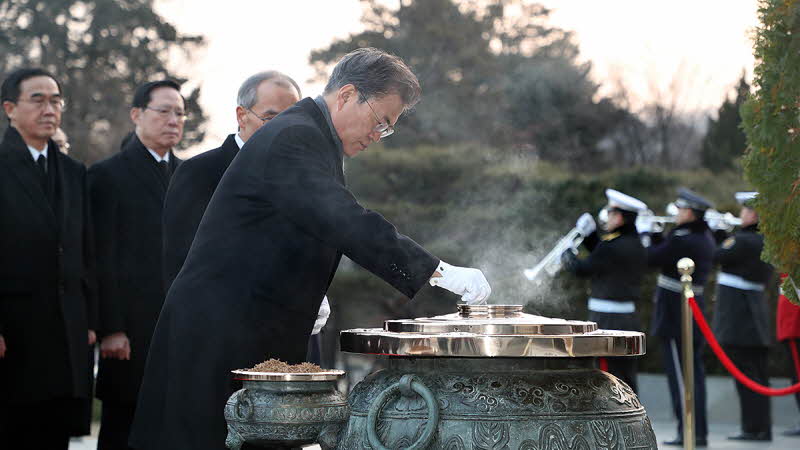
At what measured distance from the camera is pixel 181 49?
22062mm

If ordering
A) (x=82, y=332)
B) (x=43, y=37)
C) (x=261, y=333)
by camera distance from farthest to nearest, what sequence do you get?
(x=43, y=37), (x=82, y=332), (x=261, y=333)

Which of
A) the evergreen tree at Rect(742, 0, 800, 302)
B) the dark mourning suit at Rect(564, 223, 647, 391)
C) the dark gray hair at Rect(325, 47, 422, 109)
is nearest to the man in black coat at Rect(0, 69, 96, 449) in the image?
the dark gray hair at Rect(325, 47, 422, 109)

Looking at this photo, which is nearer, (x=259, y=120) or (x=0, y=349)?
(x=259, y=120)

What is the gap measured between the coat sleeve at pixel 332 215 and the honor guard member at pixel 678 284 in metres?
5.88

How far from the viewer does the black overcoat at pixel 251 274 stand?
3.21m

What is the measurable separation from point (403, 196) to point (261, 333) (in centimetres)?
1290

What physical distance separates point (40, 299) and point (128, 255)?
46 cm

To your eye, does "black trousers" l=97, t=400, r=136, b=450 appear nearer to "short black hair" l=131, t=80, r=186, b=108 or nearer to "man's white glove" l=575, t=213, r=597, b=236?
"short black hair" l=131, t=80, r=186, b=108

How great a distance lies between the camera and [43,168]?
17.0 ft

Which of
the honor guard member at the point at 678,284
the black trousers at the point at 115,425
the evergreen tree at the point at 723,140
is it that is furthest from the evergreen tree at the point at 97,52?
the black trousers at the point at 115,425

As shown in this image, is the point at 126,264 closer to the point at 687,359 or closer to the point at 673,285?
the point at 687,359

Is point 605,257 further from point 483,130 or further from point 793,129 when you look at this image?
point 483,130

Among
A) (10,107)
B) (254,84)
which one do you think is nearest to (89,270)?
(10,107)

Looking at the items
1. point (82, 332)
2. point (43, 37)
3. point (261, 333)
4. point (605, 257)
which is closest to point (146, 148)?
point (82, 332)
